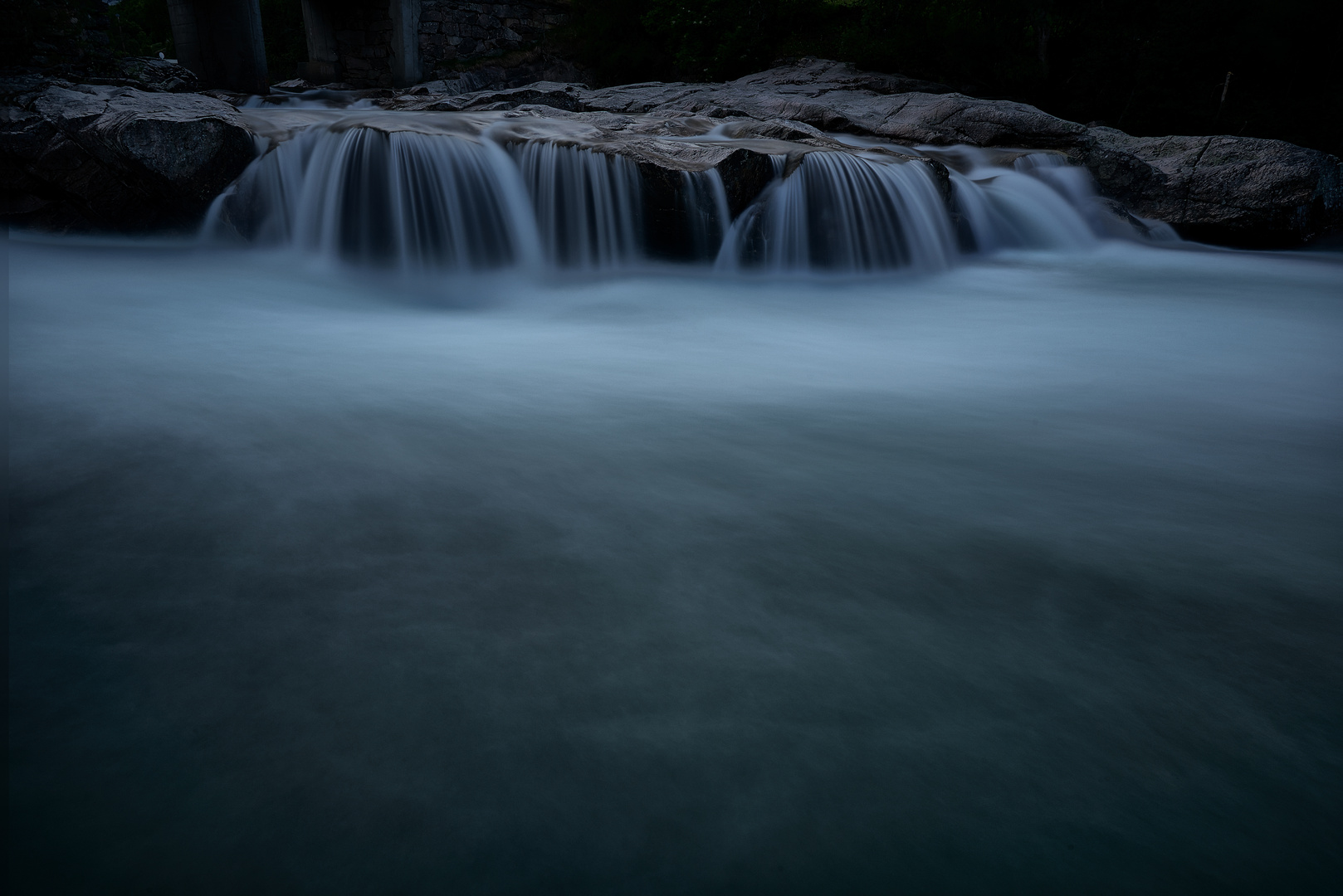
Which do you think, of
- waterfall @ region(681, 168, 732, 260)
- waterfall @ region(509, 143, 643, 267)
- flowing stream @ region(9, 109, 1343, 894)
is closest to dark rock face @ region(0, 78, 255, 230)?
waterfall @ region(509, 143, 643, 267)

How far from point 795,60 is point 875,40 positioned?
64.9 inches

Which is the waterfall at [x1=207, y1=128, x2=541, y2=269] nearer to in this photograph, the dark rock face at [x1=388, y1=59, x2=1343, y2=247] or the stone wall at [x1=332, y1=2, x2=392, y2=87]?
the dark rock face at [x1=388, y1=59, x2=1343, y2=247]

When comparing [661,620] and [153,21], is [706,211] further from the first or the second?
[153,21]

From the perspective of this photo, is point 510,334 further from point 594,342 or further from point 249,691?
point 249,691

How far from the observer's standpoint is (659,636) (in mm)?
1436

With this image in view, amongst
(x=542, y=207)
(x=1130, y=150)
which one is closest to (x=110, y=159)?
(x=542, y=207)

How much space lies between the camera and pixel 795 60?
14766 mm

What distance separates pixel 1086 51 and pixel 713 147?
11.0 m

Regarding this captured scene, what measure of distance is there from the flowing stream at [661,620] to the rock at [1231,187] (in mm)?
5611

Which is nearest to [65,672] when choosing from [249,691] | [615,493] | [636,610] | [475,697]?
[249,691]

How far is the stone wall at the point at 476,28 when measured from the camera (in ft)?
55.4

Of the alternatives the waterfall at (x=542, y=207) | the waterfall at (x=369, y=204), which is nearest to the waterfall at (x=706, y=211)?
the waterfall at (x=542, y=207)

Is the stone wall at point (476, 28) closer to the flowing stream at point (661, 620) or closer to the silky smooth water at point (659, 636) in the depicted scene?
the flowing stream at point (661, 620)

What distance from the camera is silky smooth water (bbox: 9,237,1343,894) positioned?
1.01 metres
